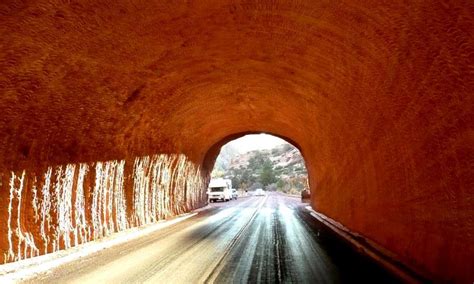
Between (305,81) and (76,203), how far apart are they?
7.38 m

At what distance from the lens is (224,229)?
1598cm

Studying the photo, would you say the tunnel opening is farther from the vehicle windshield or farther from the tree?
the vehicle windshield

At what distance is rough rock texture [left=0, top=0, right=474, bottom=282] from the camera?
20.0 feet

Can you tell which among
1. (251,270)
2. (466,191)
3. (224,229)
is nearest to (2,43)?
(251,270)

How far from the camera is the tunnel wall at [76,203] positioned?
8844 mm

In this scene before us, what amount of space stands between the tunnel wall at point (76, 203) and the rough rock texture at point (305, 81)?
0.37 metres

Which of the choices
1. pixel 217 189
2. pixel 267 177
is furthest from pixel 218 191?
pixel 267 177

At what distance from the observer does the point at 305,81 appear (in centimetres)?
1277

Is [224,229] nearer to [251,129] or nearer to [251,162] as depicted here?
[251,129]

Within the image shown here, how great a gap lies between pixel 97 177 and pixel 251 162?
10796cm

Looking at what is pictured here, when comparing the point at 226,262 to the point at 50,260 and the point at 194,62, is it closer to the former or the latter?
the point at 50,260

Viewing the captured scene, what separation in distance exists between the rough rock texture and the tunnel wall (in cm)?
37

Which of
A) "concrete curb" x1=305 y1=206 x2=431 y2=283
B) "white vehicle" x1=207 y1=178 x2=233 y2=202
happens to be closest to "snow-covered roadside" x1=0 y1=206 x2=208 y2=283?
"concrete curb" x1=305 y1=206 x2=431 y2=283

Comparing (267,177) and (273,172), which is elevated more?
(273,172)
